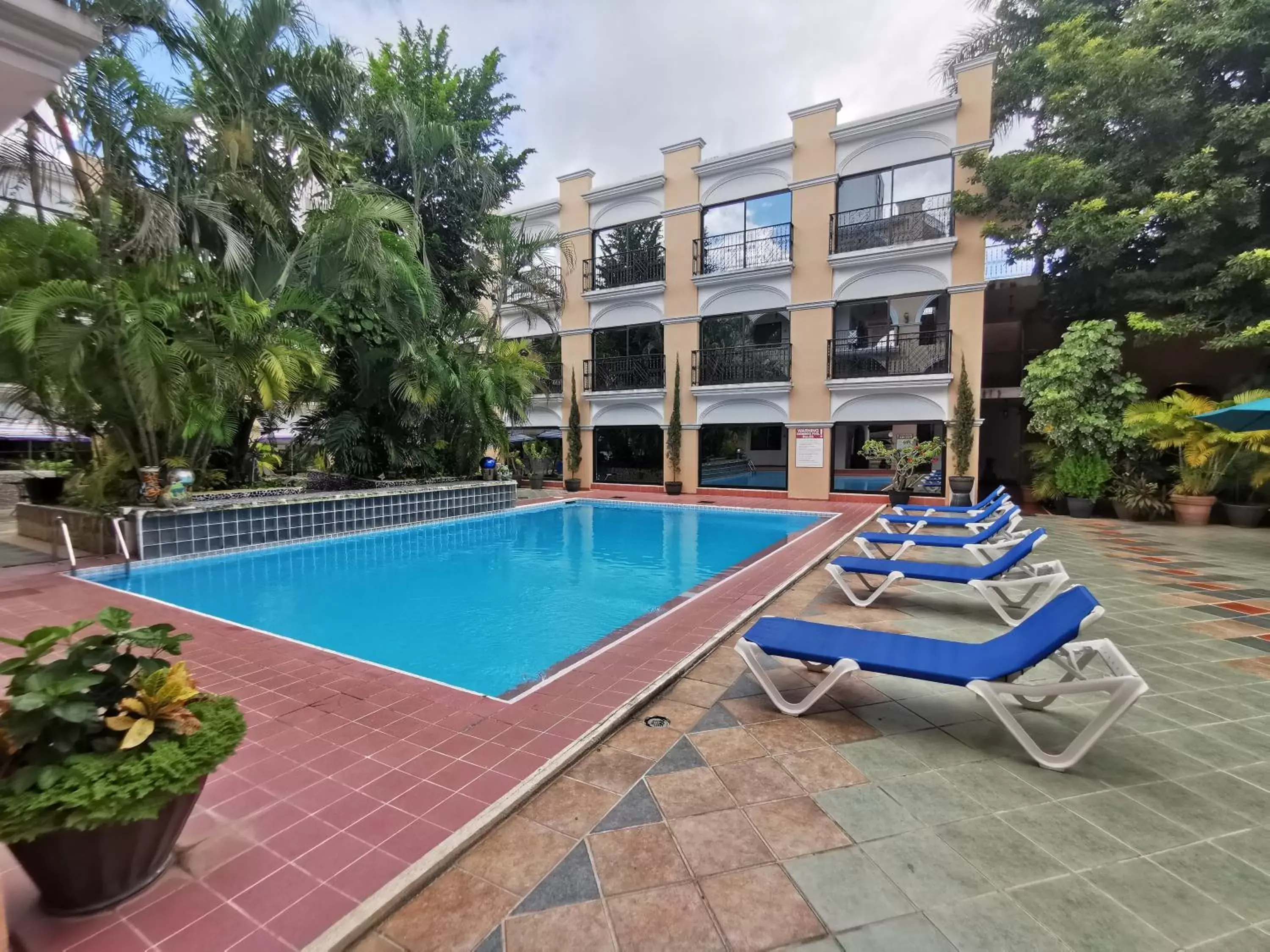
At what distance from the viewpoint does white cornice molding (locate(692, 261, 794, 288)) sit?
16.3 metres

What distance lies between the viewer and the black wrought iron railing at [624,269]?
729 inches

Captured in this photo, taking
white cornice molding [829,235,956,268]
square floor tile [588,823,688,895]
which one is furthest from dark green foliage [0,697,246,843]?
white cornice molding [829,235,956,268]

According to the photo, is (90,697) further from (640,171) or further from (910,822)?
(640,171)

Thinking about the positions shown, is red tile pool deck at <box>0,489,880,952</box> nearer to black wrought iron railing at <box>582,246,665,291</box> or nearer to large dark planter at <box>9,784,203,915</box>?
large dark planter at <box>9,784,203,915</box>

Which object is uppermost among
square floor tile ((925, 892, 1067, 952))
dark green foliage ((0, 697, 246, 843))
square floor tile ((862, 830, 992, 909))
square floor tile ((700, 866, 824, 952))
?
dark green foliage ((0, 697, 246, 843))

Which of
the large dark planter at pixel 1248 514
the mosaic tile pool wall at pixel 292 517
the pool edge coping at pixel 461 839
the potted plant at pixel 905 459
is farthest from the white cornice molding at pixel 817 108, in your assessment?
Answer: the pool edge coping at pixel 461 839

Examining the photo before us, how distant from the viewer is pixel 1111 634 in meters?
4.86

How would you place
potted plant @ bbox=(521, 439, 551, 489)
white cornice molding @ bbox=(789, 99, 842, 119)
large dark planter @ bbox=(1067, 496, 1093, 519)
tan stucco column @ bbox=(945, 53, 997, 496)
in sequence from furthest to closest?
1. potted plant @ bbox=(521, 439, 551, 489)
2. white cornice molding @ bbox=(789, 99, 842, 119)
3. tan stucco column @ bbox=(945, 53, 997, 496)
4. large dark planter @ bbox=(1067, 496, 1093, 519)

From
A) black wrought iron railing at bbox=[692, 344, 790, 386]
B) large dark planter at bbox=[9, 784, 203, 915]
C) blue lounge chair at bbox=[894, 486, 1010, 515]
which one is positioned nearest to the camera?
large dark planter at bbox=[9, 784, 203, 915]

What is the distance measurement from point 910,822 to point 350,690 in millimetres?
3371

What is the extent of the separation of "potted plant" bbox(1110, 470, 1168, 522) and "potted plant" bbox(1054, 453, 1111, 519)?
28 centimetres

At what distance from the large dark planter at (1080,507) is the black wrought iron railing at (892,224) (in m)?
7.09

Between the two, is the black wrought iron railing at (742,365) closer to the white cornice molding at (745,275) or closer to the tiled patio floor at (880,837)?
→ the white cornice molding at (745,275)

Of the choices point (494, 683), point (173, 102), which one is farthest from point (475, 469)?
point (494, 683)
